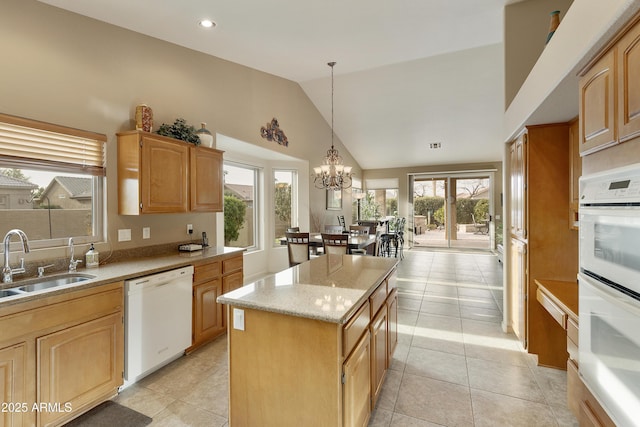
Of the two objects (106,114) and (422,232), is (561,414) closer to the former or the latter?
(106,114)

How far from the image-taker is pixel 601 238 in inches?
51.5

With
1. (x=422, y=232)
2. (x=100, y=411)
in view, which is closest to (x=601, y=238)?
(x=100, y=411)

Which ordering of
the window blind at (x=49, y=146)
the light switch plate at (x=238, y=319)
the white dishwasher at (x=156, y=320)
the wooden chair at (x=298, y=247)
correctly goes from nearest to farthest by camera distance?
the light switch plate at (x=238, y=319) < the window blind at (x=49, y=146) < the white dishwasher at (x=156, y=320) < the wooden chair at (x=298, y=247)

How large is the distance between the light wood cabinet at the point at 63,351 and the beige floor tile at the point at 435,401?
2048mm

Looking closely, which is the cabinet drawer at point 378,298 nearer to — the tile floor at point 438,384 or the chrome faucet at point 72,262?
the tile floor at point 438,384

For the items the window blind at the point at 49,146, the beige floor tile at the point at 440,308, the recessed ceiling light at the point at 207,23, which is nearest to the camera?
the window blind at the point at 49,146

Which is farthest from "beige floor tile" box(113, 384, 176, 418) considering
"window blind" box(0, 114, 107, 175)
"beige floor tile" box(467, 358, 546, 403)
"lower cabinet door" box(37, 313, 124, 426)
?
"beige floor tile" box(467, 358, 546, 403)

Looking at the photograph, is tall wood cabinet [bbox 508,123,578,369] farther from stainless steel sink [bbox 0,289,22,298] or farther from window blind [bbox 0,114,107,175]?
stainless steel sink [bbox 0,289,22,298]

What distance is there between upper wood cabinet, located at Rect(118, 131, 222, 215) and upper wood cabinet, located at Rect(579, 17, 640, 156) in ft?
10.1

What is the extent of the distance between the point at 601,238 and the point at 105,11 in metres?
3.73

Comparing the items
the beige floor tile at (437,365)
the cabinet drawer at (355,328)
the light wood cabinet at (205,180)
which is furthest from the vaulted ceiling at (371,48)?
the beige floor tile at (437,365)

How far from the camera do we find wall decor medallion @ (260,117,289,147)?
15.5 feet

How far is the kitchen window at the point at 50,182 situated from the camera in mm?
2086

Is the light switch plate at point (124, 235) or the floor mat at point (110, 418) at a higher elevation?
the light switch plate at point (124, 235)
